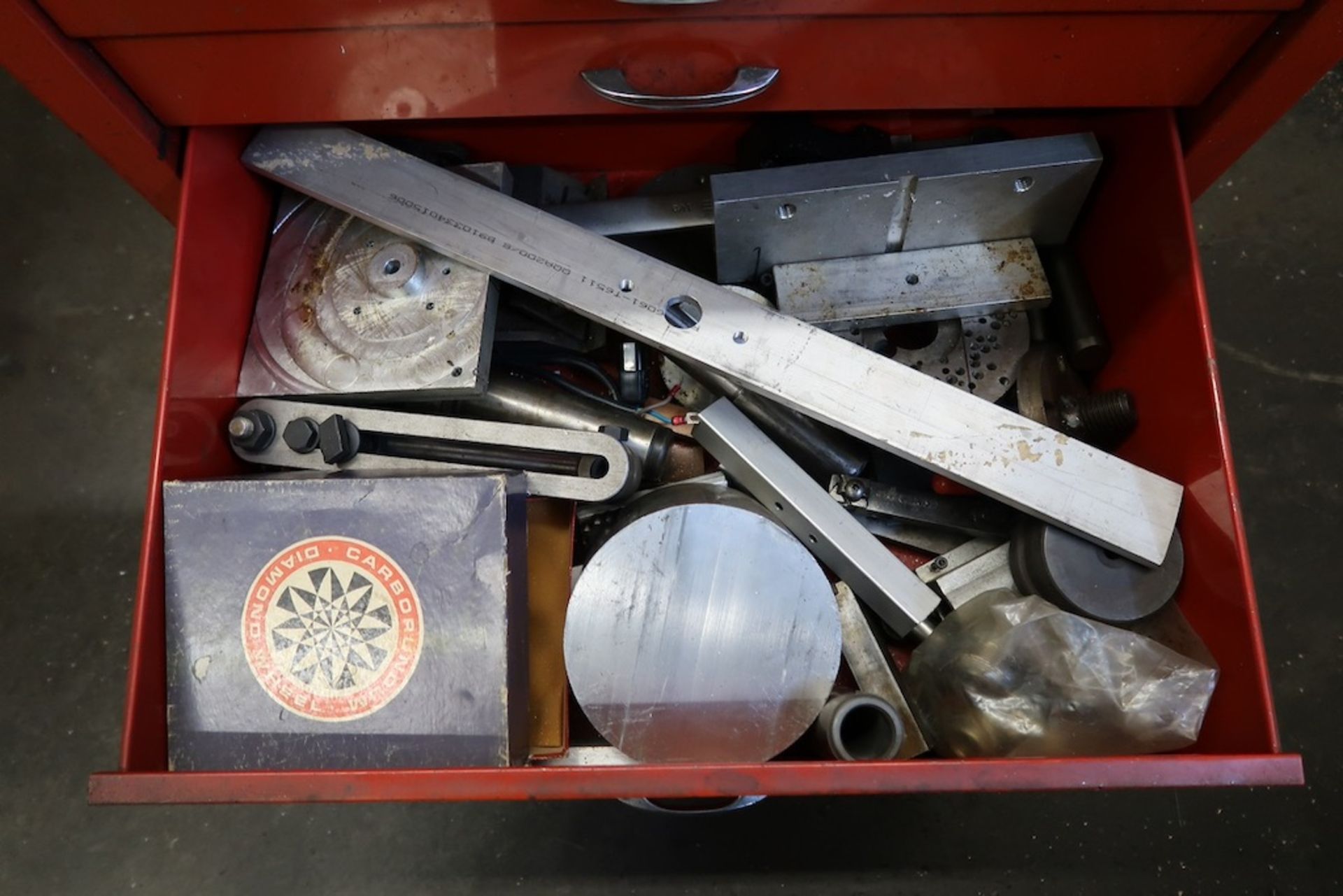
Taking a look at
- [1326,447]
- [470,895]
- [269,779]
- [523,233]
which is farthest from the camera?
[1326,447]

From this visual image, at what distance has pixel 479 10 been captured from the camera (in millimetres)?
714

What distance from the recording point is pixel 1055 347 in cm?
99

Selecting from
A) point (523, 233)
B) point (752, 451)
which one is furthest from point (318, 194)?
point (752, 451)

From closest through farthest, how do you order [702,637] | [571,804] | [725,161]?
1. [702,637]
2. [725,161]
3. [571,804]

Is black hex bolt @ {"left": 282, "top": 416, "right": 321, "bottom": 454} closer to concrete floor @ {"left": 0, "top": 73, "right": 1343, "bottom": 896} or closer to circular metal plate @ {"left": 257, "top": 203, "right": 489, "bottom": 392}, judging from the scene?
circular metal plate @ {"left": 257, "top": 203, "right": 489, "bottom": 392}

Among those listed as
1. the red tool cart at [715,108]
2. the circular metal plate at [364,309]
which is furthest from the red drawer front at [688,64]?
the circular metal plate at [364,309]

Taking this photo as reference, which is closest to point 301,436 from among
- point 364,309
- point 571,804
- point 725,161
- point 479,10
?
point 364,309

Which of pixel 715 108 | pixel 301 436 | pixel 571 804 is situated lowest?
pixel 571 804

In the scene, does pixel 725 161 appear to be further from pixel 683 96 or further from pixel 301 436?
pixel 301 436

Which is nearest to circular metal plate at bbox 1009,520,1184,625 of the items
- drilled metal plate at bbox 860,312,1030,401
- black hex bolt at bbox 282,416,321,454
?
drilled metal plate at bbox 860,312,1030,401

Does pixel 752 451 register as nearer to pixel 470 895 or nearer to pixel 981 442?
pixel 981 442

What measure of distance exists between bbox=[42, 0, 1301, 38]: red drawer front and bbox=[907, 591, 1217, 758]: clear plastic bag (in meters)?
0.52

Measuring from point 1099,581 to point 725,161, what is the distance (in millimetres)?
600

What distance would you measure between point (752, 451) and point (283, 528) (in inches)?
17.4
